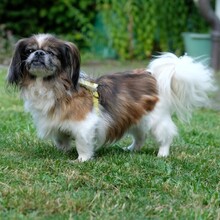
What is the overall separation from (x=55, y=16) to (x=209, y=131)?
9537 mm

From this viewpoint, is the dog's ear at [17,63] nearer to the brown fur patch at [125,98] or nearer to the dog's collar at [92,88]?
the dog's collar at [92,88]

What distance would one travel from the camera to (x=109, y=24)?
1484cm

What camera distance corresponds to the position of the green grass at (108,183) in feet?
12.8

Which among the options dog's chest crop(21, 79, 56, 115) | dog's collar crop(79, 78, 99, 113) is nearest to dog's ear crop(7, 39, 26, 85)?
dog's chest crop(21, 79, 56, 115)

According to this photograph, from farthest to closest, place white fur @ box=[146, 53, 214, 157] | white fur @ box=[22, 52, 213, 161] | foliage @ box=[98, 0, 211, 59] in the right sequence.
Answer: foliage @ box=[98, 0, 211, 59], white fur @ box=[146, 53, 214, 157], white fur @ box=[22, 52, 213, 161]

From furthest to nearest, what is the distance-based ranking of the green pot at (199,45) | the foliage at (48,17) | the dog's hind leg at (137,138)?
the foliage at (48,17) < the green pot at (199,45) < the dog's hind leg at (137,138)

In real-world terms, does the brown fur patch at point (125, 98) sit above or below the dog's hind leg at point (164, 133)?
above

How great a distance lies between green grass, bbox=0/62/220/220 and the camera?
12.8ft

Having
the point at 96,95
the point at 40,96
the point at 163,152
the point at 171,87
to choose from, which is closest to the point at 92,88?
the point at 96,95

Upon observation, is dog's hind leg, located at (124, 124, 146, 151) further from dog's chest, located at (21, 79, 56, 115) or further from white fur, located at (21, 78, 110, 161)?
dog's chest, located at (21, 79, 56, 115)

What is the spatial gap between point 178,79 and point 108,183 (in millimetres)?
1604

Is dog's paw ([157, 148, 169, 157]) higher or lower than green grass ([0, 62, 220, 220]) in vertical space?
lower

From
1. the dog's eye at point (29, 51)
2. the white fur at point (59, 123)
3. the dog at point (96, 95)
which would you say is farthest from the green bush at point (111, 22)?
the dog's eye at point (29, 51)

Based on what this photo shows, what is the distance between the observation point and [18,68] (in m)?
5.20
